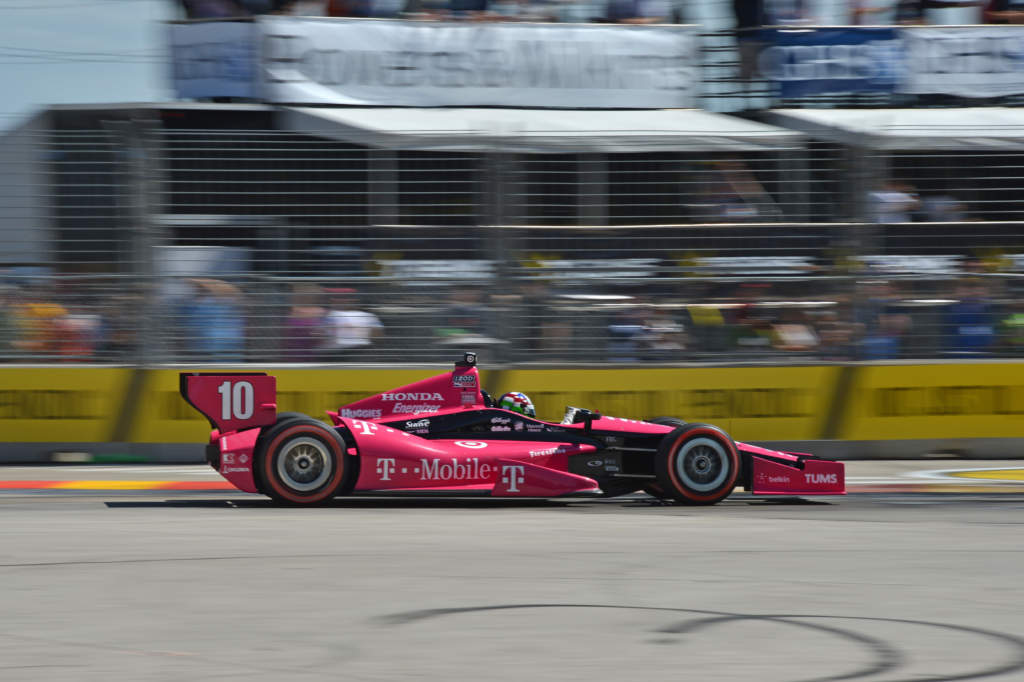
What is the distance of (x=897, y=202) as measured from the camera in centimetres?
1159

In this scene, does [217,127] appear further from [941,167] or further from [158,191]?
[941,167]

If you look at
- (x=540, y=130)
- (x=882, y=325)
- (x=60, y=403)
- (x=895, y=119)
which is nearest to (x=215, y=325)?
(x=60, y=403)

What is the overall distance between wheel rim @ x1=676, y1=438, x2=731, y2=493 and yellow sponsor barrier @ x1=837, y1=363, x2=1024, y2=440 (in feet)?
11.1

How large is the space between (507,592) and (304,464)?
9.26 feet

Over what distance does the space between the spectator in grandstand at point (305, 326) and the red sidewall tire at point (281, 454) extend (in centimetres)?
306

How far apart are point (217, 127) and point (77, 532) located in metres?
8.50

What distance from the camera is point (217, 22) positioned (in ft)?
47.3

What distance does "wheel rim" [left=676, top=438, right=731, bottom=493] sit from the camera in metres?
7.98

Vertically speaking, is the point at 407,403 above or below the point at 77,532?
above

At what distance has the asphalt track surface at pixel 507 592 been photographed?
13.7 ft

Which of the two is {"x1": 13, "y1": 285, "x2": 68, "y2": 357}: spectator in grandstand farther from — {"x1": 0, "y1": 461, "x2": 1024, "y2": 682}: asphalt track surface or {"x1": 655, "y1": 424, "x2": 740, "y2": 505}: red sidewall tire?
{"x1": 655, "y1": 424, "x2": 740, "y2": 505}: red sidewall tire

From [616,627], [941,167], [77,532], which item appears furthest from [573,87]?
[616,627]

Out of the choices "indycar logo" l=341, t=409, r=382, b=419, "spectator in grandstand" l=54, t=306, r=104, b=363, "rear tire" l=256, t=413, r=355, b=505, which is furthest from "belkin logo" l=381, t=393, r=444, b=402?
"spectator in grandstand" l=54, t=306, r=104, b=363

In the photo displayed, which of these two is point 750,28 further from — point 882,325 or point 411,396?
point 411,396
